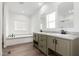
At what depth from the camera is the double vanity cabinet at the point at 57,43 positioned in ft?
2.99

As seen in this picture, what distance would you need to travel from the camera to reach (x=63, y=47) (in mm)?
984

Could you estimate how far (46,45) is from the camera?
1.32 metres

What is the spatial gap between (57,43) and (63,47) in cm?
12

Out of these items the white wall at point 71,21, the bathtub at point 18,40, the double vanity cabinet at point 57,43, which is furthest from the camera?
the bathtub at point 18,40

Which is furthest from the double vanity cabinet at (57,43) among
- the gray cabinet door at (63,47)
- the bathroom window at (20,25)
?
the bathroom window at (20,25)

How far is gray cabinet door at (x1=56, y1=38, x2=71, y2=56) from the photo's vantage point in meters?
0.92

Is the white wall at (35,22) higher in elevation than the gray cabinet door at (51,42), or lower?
higher

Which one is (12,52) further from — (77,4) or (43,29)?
(77,4)

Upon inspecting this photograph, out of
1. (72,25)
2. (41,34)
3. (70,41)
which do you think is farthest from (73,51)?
(41,34)

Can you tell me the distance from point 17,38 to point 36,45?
40 cm

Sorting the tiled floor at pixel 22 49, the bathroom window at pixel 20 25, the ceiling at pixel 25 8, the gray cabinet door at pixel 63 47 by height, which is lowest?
the tiled floor at pixel 22 49

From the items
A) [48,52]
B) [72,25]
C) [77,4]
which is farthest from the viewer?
[48,52]

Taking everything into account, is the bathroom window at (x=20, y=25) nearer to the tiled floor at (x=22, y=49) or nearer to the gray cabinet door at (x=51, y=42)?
the tiled floor at (x=22, y=49)

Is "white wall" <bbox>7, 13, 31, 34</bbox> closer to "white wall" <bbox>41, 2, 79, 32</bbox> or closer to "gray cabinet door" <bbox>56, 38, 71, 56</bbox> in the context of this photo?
"white wall" <bbox>41, 2, 79, 32</bbox>
